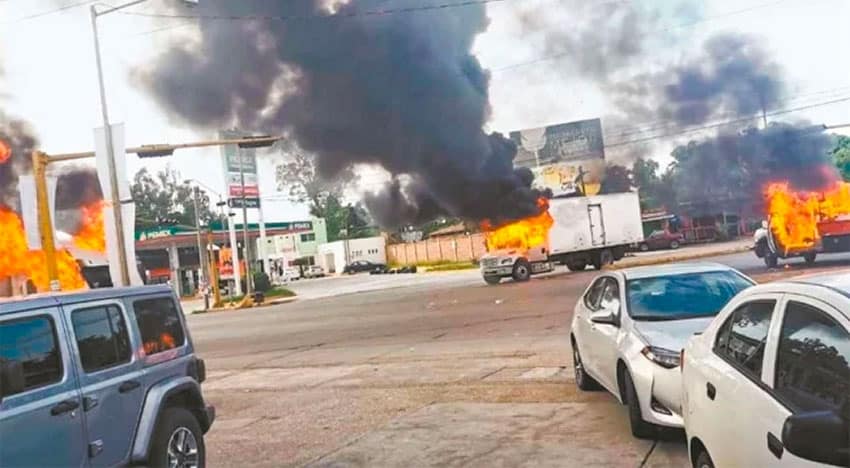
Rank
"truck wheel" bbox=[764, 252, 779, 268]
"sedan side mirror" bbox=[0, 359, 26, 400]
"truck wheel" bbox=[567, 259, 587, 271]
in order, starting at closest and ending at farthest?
"sedan side mirror" bbox=[0, 359, 26, 400]
"truck wheel" bbox=[764, 252, 779, 268]
"truck wheel" bbox=[567, 259, 587, 271]

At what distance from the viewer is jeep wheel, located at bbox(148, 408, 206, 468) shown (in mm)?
5234

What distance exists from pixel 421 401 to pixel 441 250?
5603 centimetres

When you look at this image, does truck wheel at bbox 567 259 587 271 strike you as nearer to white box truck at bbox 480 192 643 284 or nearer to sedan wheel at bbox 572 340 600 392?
white box truck at bbox 480 192 643 284

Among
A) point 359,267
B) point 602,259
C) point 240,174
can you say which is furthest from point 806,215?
point 359,267

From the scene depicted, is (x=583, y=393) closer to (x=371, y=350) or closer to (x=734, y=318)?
(x=734, y=318)

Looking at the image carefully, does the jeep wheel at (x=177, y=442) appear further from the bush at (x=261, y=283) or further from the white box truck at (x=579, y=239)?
the bush at (x=261, y=283)

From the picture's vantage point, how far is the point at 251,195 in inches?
2042

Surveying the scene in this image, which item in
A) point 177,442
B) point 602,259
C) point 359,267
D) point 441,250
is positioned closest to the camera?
point 177,442

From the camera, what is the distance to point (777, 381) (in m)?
3.21

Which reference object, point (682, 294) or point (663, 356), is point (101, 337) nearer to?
point (663, 356)

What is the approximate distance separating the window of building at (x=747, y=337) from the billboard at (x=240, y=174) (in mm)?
47268

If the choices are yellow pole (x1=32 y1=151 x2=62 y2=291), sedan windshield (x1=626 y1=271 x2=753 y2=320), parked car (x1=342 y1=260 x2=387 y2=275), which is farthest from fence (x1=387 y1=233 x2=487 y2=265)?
sedan windshield (x1=626 y1=271 x2=753 y2=320)

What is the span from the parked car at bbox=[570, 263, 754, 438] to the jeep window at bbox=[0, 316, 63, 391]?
13.8ft

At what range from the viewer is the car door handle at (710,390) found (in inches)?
149
